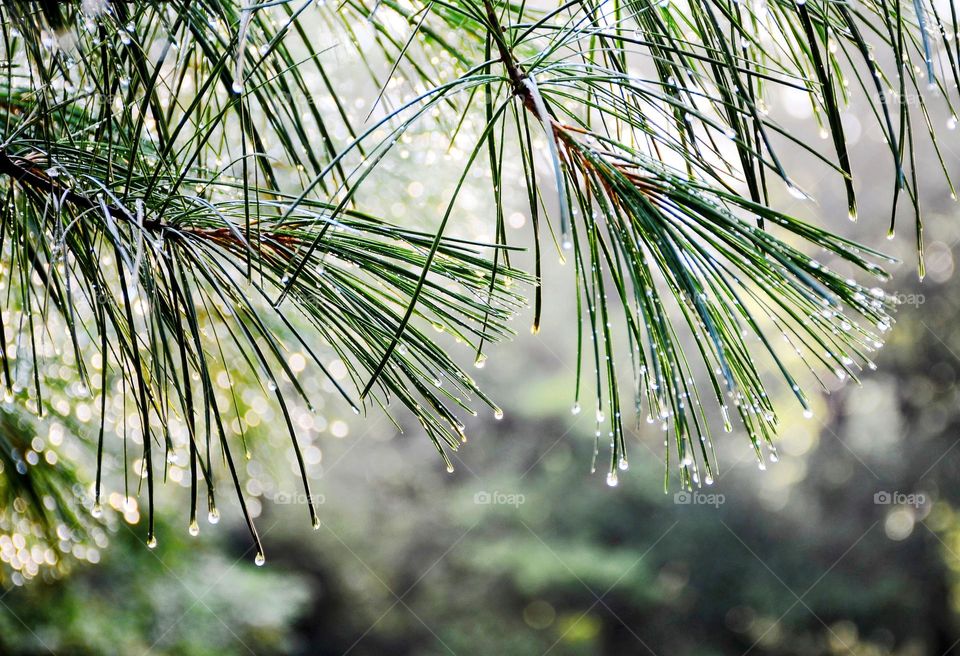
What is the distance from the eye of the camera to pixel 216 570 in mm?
2766

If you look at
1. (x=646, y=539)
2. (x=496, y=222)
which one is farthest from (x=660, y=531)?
(x=496, y=222)

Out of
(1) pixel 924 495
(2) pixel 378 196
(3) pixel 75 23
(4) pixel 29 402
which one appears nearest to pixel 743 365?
(3) pixel 75 23

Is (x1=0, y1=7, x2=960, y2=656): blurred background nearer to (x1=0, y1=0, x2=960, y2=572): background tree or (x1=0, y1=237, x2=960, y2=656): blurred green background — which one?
(x1=0, y1=237, x2=960, y2=656): blurred green background

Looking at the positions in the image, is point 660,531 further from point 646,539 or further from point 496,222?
point 496,222

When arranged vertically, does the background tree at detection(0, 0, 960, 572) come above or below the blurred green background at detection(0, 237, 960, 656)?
above

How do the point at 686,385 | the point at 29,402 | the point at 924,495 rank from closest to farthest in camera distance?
the point at 686,385, the point at 29,402, the point at 924,495

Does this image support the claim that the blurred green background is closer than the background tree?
No

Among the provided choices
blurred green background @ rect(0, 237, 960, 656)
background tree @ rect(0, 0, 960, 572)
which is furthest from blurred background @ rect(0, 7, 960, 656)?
background tree @ rect(0, 0, 960, 572)

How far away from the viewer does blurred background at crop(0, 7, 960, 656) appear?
3.41 metres

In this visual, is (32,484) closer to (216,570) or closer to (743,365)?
(743,365)

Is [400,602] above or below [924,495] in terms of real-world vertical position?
below

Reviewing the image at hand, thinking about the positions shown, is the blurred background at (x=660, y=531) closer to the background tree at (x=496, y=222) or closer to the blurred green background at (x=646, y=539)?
the blurred green background at (x=646, y=539)

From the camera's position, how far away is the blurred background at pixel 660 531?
11.2ft

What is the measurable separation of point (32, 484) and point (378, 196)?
0.62 metres
